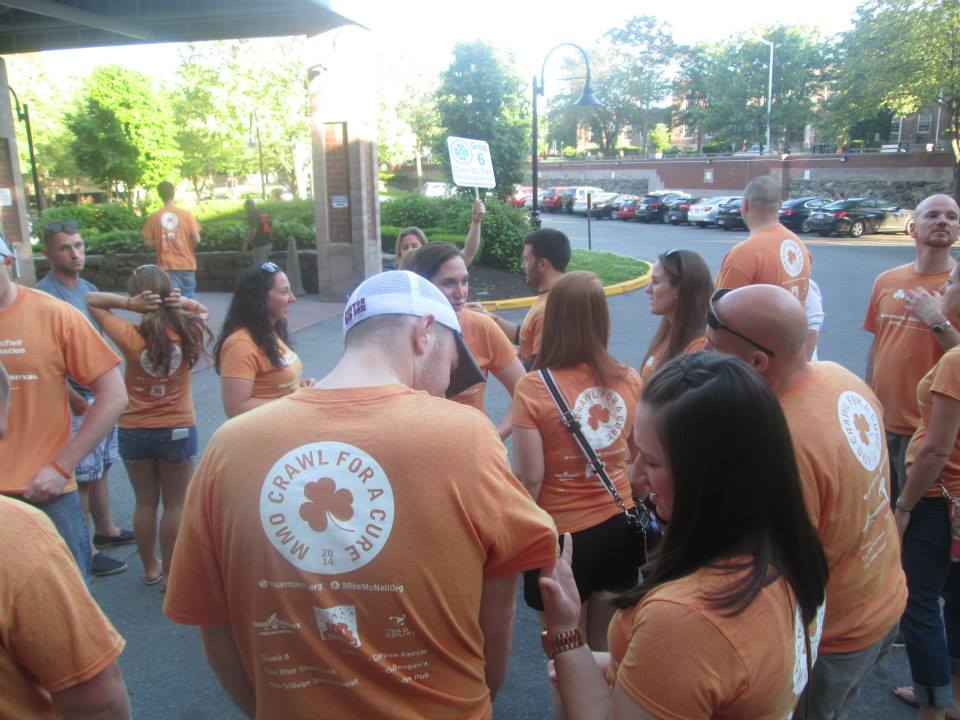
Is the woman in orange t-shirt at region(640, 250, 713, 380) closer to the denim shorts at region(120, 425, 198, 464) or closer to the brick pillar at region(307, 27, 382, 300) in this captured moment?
the denim shorts at region(120, 425, 198, 464)

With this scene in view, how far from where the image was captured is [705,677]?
4.21 feet

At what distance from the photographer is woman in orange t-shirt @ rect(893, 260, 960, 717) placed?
8.92 ft

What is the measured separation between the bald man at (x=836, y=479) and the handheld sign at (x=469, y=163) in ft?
20.6

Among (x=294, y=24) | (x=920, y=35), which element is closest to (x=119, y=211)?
(x=294, y=24)

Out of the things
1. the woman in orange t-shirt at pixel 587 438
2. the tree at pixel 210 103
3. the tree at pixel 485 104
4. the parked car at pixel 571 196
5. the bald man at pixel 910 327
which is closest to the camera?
the woman in orange t-shirt at pixel 587 438

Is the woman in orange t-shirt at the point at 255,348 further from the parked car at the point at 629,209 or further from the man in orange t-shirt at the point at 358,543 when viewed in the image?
the parked car at the point at 629,209

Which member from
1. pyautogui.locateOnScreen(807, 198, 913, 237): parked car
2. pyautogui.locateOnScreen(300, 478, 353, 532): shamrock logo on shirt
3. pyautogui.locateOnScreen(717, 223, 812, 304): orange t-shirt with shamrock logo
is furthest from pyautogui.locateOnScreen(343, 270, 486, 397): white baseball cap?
pyautogui.locateOnScreen(807, 198, 913, 237): parked car

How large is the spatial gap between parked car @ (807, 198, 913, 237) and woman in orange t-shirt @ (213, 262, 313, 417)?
88.7 ft

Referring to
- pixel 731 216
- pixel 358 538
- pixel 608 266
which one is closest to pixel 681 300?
pixel 358 538

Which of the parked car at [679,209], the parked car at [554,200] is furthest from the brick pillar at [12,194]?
the parked car at [554,200]

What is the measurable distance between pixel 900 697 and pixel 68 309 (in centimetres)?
397

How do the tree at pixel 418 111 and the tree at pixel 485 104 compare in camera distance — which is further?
the tree at pixel 418 111

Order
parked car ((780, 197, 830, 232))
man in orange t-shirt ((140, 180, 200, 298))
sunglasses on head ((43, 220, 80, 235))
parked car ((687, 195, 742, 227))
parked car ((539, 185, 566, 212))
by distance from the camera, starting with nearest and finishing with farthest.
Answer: sunglasses on head ((43, 220, 80, 235)) → man in orange t-shirt ((140, 180, 200, 298)) → parked car ((780, 197, 830, 232)) → parked car ((687, 195, 742, 227)) → parked car ((539, 185, 566, 212))

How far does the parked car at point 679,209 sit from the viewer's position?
33.7 m
